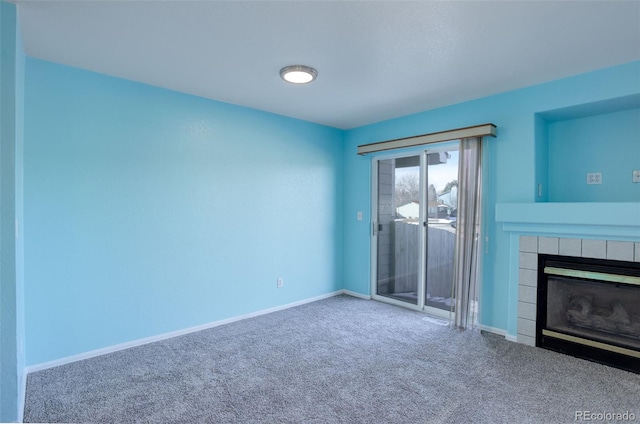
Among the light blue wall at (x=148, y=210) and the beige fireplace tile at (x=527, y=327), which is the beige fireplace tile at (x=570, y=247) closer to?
the beige fireplace tile at (x=527, y=327)

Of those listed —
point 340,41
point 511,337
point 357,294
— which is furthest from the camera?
point 357,294

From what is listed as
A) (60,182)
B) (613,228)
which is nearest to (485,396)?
(613,228)

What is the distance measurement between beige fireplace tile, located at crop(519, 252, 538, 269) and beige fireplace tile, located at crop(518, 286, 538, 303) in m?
0.20

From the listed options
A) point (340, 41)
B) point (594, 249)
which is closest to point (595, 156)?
point (594, 249)

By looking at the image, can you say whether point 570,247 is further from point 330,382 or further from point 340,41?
point 340,41

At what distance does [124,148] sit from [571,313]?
14.2 feet

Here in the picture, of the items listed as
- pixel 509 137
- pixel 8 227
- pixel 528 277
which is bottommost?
pixel 528 277

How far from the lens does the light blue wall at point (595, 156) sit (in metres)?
2.93

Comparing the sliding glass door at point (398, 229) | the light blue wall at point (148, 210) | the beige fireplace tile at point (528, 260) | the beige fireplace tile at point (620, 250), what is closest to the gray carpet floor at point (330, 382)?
the light blue wall at point (148, 210)

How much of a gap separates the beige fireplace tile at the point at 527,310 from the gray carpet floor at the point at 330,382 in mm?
282

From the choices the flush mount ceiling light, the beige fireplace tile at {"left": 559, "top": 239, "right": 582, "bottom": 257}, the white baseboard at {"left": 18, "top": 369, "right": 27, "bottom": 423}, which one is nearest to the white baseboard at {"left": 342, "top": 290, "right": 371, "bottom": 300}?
the beige fireplace tile at {"left": 559, "top": 239, "right": 582, "bottom": 257}

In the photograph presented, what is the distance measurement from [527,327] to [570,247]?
33.1 inches

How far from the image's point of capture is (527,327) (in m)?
3.08

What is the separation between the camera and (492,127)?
3.28m
